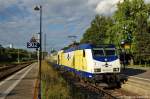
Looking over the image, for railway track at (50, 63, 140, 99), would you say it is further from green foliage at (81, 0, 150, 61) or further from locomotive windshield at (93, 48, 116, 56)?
green foliage at (81, 0, 150, 61)

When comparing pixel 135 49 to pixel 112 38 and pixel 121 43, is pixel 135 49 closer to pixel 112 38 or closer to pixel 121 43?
pixel 121 43

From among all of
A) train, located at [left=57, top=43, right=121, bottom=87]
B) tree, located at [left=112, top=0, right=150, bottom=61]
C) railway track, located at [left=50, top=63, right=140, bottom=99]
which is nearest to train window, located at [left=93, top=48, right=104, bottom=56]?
train, located at [left=57, top=43, right=121, bottom=87]

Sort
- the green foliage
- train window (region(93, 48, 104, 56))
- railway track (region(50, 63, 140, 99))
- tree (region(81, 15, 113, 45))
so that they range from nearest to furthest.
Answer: railway track (region(50, 63, 140, 99)) → train window (region(93, 48, 104, 56)) → the green foliage → tree (region(81, 15, 113, 45))

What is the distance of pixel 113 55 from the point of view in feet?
88.0

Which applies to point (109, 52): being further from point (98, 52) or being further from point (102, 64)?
point (102, 64)

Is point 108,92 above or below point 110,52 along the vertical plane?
below

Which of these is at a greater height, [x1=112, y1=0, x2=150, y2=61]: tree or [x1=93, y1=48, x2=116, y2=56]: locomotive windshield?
[x1=112, y1=0, x2=150, y2=61]: tree

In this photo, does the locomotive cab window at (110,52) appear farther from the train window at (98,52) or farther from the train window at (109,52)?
the train window at (98,52)

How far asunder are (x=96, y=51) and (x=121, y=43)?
1944 inches

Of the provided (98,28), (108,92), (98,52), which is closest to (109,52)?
(98,52)

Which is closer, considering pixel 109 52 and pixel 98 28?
pixel 109 52

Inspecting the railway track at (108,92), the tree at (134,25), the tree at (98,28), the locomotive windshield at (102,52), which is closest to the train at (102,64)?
the locomotive windshield at (102,52)

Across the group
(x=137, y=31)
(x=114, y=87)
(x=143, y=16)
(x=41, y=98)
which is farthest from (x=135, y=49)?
(x=41, y=98)

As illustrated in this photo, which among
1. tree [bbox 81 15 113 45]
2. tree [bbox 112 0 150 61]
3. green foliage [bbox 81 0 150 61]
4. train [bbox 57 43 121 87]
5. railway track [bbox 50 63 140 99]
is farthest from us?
tree [bbox 81 15 113 45]
